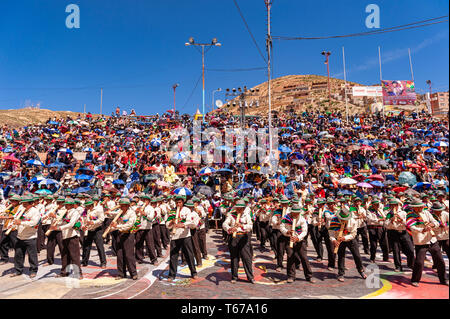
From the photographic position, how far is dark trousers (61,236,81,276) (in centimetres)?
768

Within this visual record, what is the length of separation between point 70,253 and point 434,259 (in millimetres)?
9424

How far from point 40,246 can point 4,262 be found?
5.00 feet

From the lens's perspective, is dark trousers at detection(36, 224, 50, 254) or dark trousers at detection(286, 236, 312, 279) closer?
dark trousers at detection(286, 236, 312, 279)

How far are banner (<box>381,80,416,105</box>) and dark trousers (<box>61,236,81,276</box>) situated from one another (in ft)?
208

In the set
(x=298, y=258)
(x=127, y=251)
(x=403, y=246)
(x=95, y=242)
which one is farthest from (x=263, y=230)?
(x=95, y=242)

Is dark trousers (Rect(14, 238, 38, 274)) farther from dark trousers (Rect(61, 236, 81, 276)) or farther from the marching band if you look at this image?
dark trousers (Rect(61, 236, 81, 276))

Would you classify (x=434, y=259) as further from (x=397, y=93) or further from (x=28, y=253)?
(x=397, y=93)

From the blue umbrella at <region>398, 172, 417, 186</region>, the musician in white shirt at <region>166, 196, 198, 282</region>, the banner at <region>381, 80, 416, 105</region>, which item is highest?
the banner at <region>381, 80, 416, 105</region>

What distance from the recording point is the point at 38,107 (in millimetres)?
75812

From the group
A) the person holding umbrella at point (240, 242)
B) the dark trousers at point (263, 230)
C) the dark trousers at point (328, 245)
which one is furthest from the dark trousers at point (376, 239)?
the person holding umbrella at point (240, 242)

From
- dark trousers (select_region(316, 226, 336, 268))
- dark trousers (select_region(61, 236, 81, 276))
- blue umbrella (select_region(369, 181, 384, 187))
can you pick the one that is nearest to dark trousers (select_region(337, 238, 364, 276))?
dark trousers (select_region(316, 226, 336, 268))

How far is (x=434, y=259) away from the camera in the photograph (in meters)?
6.85

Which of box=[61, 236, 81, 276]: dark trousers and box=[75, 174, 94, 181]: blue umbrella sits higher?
box=[75, 174, 94, 181]: blue umbrella

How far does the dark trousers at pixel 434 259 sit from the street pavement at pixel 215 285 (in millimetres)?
275
